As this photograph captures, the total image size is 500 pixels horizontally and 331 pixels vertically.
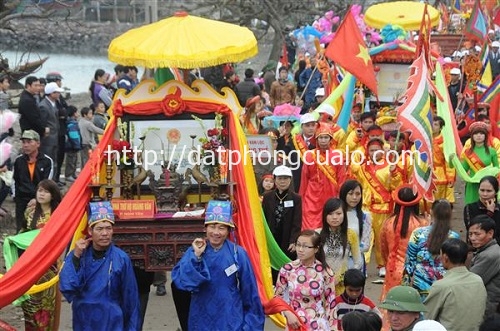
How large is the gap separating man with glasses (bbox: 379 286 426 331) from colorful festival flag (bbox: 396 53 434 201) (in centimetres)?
369

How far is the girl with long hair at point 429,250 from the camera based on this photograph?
28.1 feet

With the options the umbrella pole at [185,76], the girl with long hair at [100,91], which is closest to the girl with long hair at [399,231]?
the umbrella pole at [185,76]

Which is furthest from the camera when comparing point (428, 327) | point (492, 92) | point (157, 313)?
point (492, 92)

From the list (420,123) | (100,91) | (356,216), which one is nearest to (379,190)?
(420,123)

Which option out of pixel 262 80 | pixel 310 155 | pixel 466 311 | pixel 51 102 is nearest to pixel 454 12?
pixel 262 80

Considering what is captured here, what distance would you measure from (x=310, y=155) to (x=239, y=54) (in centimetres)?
299

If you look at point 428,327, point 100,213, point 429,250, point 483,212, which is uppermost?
point 428,327

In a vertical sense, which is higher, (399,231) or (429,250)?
(429,250)

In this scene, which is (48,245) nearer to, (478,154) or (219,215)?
(219,215)

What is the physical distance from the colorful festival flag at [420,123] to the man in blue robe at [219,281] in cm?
274

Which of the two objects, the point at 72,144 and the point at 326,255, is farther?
the point at 72,144

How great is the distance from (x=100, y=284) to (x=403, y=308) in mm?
2394

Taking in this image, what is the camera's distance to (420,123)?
1088cm

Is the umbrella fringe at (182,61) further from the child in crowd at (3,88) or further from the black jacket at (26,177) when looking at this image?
the child in crowd at (3,88)
